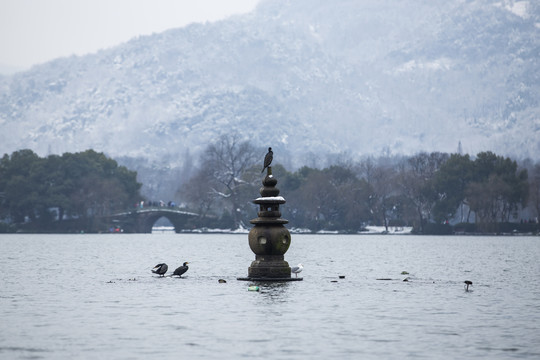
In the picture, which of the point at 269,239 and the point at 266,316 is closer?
the point at 266,316

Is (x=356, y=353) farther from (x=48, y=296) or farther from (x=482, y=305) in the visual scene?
(x=48, y=296)

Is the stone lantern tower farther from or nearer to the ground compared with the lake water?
farther from the ground

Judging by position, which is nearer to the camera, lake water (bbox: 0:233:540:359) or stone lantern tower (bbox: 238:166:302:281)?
lake water (bbox: 0:233:540:359)

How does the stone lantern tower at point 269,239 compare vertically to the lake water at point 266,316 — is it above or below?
above

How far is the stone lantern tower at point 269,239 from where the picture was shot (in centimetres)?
5569

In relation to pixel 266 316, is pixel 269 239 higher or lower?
higher

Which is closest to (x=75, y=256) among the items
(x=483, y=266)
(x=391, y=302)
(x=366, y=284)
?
(x=483, y=266)

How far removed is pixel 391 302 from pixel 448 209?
134052mm

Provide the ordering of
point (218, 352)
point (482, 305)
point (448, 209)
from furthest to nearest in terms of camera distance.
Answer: point (448, 209) < point (482, 305) < point (218, 352)

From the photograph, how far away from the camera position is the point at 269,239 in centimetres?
5553

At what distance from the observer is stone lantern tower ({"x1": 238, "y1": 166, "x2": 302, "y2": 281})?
5569cm

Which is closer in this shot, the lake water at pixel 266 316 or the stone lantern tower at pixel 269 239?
the lake water at pixel 266 316

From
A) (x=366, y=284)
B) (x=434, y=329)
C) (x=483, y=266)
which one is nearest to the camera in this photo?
(x=434, y=329)

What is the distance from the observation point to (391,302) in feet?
161
